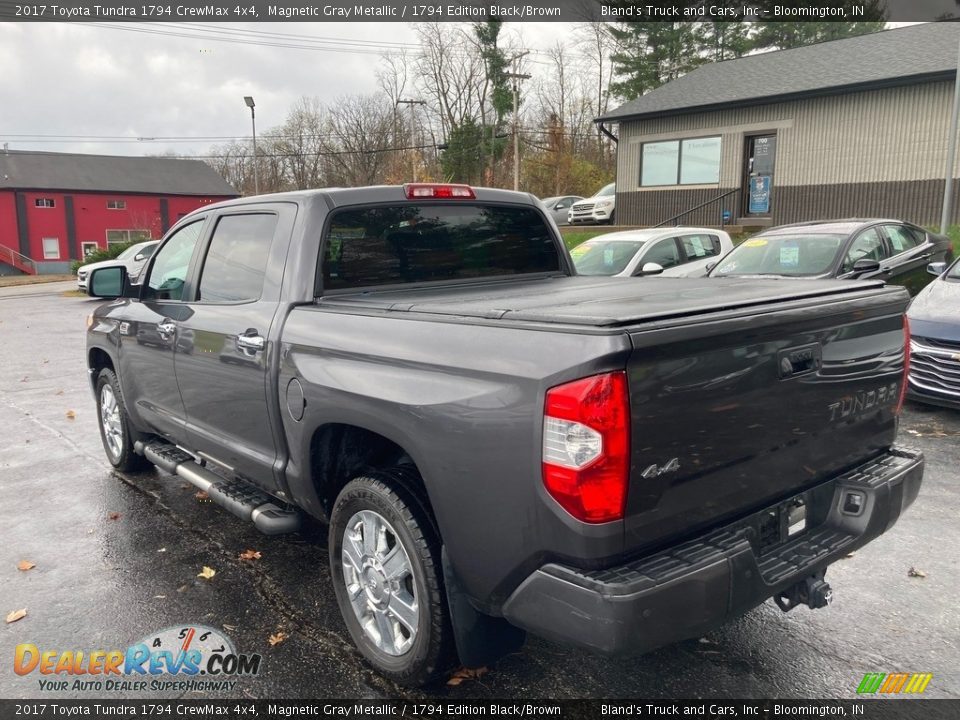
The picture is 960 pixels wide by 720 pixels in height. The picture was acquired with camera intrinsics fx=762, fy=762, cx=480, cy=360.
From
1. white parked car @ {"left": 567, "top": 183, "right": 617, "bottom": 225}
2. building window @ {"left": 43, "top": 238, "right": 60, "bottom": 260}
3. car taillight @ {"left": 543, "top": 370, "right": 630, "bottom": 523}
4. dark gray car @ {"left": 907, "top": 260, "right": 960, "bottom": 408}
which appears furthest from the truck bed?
building window @ {"left": 43, "top": 238, "right": 60, "bottom": 260}

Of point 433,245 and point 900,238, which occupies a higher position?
point 433,245

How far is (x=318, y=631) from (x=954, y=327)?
583cm

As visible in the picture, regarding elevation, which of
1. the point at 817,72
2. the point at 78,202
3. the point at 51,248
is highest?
the point at 817,72

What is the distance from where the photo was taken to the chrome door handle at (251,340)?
11.7ft

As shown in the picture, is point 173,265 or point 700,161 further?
point 700,161

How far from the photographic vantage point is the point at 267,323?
3576 mm

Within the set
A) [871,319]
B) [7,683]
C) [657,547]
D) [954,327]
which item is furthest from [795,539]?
[954,327]

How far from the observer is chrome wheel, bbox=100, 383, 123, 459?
5.83 meters

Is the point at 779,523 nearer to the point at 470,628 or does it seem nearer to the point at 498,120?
the point at 470,628

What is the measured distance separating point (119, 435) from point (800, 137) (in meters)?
19.7

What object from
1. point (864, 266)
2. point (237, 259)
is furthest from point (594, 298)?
point (864, 266)

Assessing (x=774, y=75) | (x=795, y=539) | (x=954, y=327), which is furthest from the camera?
(x=774, y=75)

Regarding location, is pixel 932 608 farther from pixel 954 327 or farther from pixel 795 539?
pixel 954 327

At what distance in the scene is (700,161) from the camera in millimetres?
22812
